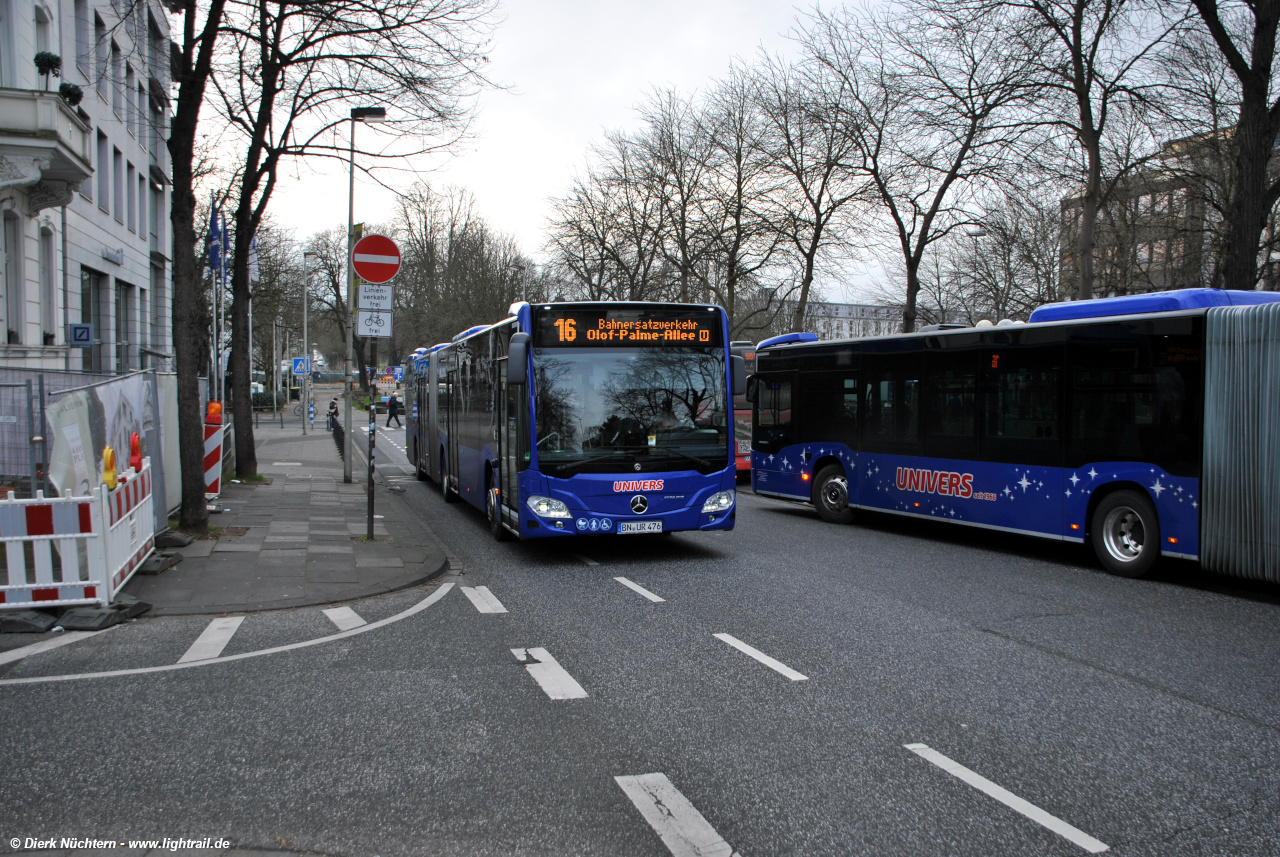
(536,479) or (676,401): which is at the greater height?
(676,401)

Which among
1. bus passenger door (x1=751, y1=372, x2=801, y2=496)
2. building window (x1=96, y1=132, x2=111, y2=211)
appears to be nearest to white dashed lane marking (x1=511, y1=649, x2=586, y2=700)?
bus passenger door (x1=751, y1=372, x2=801, y2=496)

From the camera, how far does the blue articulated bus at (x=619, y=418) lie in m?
10.4

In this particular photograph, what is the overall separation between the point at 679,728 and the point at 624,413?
5828 millimetres

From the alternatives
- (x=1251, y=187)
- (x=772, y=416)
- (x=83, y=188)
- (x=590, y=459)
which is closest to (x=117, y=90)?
(x=83, y=188)

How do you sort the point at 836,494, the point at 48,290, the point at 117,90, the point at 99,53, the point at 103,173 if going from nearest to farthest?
the point at 836,494 → the point at 48,290 → the point at 99,53 → the point at 103,173 → the point at 117,90

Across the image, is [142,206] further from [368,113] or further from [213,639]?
[213,639]

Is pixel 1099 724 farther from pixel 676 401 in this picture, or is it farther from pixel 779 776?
pixel 676 401

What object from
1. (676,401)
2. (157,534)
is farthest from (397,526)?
(676,401)

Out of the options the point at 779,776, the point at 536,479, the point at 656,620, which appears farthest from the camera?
the point at 536,479

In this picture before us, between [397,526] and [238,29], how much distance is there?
6.78 meters

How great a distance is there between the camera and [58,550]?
7.64m

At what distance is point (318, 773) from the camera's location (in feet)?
14.4

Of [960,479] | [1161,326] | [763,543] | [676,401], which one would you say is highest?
[1161,326]

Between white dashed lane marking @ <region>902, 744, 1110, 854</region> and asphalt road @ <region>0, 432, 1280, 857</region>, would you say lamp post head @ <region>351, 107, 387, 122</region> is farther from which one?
white dashed lane marking @ <region>902, 744, 1110, 854</region>
